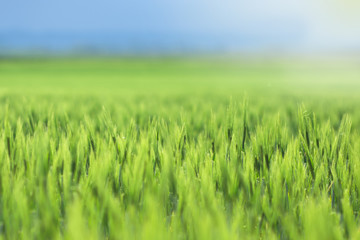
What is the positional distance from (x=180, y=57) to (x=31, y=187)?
60389mm

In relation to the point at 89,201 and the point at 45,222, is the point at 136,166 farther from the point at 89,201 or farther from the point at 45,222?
the point at 45,222

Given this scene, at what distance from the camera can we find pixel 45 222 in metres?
0.87

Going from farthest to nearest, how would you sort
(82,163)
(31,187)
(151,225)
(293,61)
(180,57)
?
(180,57), (293,61), (82,163), (31,187), (151,225)

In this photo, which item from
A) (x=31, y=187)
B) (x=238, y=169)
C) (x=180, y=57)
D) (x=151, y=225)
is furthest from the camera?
(x=180, y=57)

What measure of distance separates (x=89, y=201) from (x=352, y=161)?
1.00 m

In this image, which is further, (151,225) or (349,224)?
(349,224)

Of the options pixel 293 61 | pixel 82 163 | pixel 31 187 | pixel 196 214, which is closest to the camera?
pixel 196 214

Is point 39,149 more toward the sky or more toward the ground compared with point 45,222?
more toward the sky

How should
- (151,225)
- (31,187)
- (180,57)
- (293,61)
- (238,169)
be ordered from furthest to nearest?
(180,57) < (293,61) < (238,169) < (31,187) < (151,225)

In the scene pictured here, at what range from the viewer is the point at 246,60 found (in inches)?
2061

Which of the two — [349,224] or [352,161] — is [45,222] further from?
[352,161]

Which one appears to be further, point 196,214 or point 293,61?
point 293,61

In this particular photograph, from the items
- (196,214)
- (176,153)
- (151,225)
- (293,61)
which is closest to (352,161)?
(176,153)

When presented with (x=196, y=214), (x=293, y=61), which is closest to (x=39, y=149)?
(x=196, y=214)
